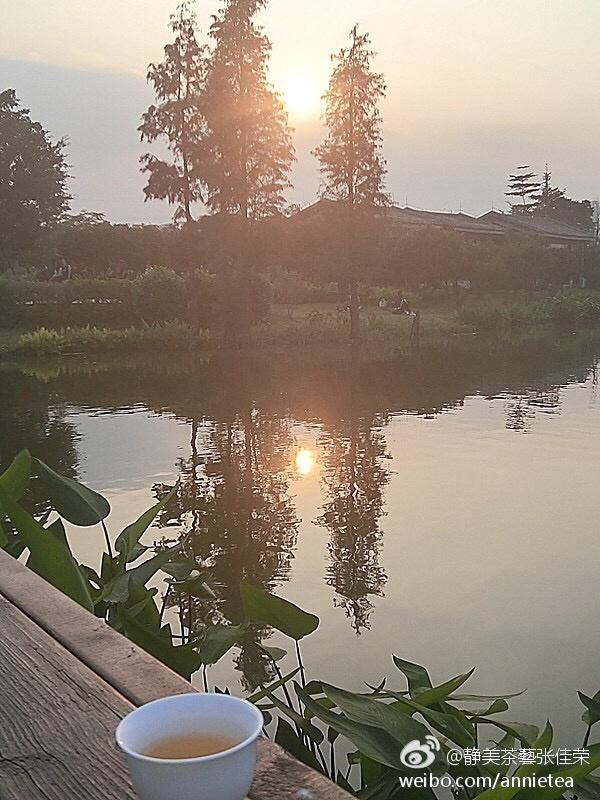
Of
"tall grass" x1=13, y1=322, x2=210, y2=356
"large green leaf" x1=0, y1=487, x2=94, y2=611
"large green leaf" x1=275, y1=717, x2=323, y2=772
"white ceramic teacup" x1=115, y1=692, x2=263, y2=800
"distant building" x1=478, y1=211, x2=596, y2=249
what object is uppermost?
"distant building" x1=478, y1=211, x2=596, y2=249

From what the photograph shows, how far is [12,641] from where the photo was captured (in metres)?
0.98

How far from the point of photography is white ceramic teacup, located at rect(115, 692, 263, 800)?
58 cm

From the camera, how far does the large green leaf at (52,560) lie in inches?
58.3

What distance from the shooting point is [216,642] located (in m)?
1.44

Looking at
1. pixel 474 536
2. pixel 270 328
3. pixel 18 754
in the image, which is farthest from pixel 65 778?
pixel 270 328

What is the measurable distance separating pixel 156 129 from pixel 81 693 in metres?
13.3

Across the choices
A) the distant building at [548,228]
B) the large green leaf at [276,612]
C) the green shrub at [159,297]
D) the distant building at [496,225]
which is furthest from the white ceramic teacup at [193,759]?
the distant building at [548,228]

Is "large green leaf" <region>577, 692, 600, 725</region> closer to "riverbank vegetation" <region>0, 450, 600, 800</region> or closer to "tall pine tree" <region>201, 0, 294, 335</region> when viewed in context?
"riverbank vegetation" <region>0, 450, 600, 800</region>

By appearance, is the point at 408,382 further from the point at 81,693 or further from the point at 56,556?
the point at 81,693

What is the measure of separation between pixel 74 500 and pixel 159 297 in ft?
38.9

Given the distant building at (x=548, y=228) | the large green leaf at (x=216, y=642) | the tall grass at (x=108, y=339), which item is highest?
A: the distant building at (x=548, y=228)

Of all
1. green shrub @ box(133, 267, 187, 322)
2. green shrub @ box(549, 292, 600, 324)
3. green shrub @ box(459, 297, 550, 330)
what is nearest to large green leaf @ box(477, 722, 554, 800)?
green shrub @ box(133, 267, 187, 322)

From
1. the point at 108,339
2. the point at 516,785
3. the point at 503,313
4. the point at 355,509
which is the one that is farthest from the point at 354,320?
the point at 516,785

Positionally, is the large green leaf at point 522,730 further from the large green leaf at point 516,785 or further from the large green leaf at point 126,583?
the large green leaf at point 126,583
